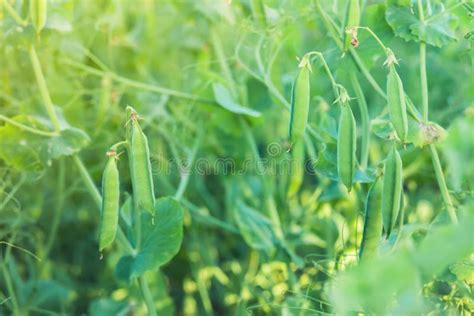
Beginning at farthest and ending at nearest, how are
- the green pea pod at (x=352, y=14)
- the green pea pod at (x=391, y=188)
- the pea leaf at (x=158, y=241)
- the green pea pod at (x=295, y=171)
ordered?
the green pea pod at (x=295, y=171) → the pea leaf at (x=158, y=241) → the green pea pod at (x=352, y=14) → the green pea pod at (x=391, y=188)

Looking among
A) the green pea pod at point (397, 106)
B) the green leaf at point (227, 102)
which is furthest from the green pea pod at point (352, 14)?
the green leaf at point (227, 102)

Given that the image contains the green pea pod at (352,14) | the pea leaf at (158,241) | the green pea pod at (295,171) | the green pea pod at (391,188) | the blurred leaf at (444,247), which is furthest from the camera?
the green pea pod at (295,171)

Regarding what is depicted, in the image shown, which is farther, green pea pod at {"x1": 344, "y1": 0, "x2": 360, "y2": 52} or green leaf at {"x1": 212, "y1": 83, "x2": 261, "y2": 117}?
green leaf at {"x1": 212, "y1": 83, "x2": 261, "y2": 117}

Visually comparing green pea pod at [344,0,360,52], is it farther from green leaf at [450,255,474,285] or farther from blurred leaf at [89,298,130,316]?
blurred leaf at [89,298,130,316]

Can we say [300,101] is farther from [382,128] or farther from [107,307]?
[107,307]

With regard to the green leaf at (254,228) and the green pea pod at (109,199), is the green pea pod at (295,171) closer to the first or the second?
the green leaf at (254,228)

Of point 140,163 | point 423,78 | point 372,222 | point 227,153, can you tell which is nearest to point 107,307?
point 227,153

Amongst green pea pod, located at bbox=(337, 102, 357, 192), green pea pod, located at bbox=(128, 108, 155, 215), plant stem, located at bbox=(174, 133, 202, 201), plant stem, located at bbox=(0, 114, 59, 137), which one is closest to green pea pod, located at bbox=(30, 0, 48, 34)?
plant stem, located at bbox=(0, 114, 59, 137)

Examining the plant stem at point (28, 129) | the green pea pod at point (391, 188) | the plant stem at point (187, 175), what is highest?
the plant stem at point (28, 129)
